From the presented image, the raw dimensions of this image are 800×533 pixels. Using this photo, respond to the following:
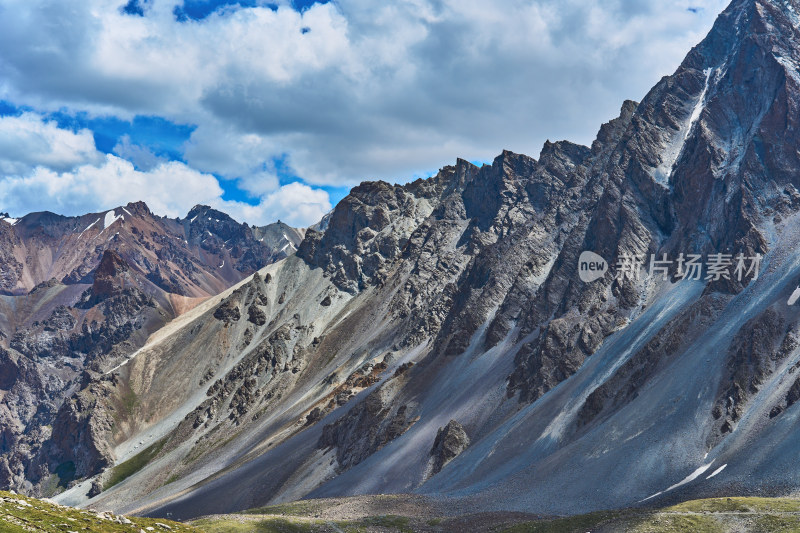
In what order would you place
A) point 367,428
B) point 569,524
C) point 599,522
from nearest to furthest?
1. point 599,522
2. point 569,524
3. point 367,428

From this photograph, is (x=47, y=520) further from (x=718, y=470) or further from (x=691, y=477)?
(x=691, y=477)

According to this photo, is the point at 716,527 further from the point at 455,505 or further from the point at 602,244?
→ the point at 602,244

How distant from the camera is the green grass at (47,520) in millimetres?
44188

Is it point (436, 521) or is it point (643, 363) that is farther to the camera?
point (643, 363)

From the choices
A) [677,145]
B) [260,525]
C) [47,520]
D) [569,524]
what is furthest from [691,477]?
[677,145]

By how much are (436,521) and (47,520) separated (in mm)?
57054

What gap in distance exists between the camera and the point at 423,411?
A: 175 meters

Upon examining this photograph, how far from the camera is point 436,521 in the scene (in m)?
95.1

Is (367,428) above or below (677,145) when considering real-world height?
below

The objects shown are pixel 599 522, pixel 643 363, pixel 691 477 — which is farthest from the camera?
pixel 643 363

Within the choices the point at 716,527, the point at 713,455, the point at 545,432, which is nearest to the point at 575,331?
the point at 545,432

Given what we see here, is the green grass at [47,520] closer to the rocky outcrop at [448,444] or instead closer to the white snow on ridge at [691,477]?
the white snow on ridge at [691,477]

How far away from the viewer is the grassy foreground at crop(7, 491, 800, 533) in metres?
48.8

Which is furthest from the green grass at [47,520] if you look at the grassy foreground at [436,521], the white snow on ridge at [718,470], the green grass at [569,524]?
the white snow on ridge at [718,470]
